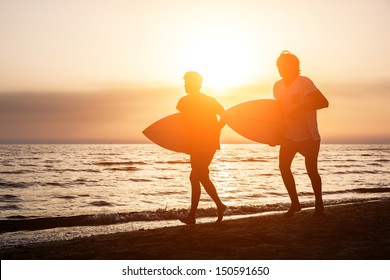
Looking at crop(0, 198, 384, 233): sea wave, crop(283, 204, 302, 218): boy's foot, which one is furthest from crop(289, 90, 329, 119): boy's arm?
crop(0, 198, 384, 233): sea wave

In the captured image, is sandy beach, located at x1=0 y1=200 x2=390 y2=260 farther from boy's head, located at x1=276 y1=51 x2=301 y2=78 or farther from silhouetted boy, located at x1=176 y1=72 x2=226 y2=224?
boy's head, located at x1=276 y1=51 x2=301 y2=78

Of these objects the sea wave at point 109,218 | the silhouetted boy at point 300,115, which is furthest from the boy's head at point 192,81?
the sea wave at point 109,218

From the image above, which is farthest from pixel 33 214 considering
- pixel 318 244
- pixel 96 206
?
pixel 318 244

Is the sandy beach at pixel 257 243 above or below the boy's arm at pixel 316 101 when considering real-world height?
below

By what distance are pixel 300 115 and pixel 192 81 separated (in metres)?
1.72

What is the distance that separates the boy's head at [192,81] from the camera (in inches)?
269

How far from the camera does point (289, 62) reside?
6.50 m

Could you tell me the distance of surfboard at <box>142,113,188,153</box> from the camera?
7.64m

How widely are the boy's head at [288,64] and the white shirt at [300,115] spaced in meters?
0.14

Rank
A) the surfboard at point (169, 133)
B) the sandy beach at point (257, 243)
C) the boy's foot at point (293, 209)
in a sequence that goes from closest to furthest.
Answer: the sandy beach at point (257, 243)
the boy's foot at point (293, 209)
the surfboard at point (169, 133)

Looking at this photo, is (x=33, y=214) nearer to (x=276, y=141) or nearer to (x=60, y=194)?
(x=60, y=194)

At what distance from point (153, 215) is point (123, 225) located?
166 centimetres

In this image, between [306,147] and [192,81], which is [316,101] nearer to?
[306,147]

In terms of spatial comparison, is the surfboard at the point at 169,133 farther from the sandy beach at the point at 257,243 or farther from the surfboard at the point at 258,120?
the sandy beach at the point at 257,243
